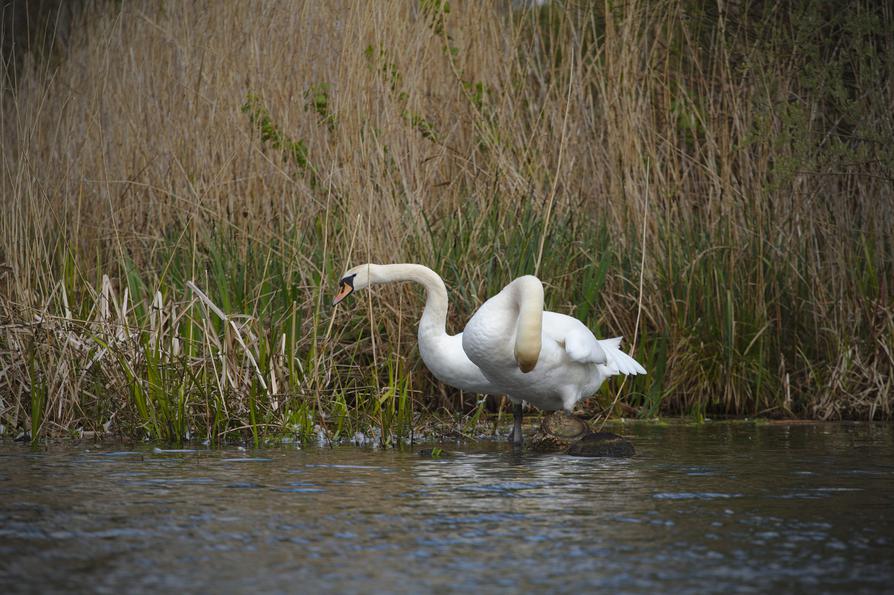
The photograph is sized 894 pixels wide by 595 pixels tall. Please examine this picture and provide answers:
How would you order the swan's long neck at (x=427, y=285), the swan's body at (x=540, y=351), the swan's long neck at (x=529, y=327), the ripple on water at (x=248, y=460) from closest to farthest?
the ripple on water at (x=248, y=460)
the swan's long neck at (x=529, y=327)
the swan's body at (x=540, y=351)
the swan's long neck at (x=427, y=285)

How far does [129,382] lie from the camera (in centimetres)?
682

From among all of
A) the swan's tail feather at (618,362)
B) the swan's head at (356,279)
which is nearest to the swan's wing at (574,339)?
the swan's tail feather at (618,362)

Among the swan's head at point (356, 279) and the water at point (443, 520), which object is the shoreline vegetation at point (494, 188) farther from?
the water at point (443, 520)

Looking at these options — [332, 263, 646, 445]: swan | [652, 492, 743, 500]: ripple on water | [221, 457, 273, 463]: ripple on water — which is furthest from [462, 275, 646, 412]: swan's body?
[652, 492, 743, 500]: ripple on water

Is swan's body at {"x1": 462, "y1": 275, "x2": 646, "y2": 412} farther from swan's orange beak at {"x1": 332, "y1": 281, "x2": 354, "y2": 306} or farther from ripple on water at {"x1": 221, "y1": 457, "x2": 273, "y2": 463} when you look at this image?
ripple on water at {"x1": 221, "y1": 457, "x2": 273, "y2": 463}

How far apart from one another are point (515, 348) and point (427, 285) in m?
1.01

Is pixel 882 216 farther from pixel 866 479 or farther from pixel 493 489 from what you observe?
pixel 493 489

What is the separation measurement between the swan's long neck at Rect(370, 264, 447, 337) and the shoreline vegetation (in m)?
0.38

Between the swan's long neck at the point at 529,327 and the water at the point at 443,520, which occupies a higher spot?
the swan's long neck at the point at 529,327

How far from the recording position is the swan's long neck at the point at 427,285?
709 cm

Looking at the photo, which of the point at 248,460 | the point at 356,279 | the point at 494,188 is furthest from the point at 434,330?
the point at 494,188

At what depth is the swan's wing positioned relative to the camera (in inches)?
262

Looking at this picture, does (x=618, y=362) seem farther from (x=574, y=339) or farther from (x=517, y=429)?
(x=517, y=429)

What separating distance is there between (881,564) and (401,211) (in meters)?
5.16
